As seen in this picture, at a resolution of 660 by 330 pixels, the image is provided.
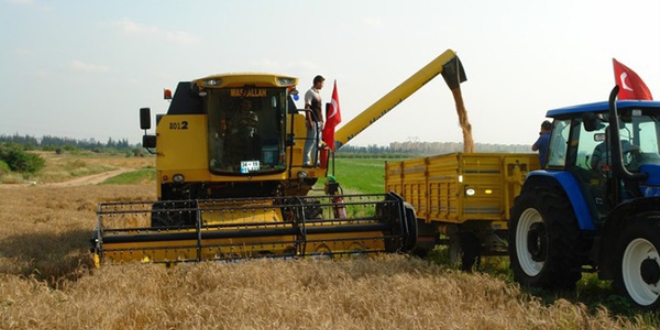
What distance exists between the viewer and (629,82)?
8703 mm

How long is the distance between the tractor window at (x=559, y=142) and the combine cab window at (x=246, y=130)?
13.5ft

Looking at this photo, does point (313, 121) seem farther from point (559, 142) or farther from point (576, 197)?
point (576, 197)

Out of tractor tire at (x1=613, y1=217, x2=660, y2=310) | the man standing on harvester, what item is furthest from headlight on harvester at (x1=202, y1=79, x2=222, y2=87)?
tractor tire at (x1=613, y1=217, x2=660, y2=310)

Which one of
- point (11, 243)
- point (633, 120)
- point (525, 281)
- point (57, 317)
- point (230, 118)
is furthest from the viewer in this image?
point (11, 243)

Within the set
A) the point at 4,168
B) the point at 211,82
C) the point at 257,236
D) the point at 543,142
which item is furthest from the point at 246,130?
the point at 4,168

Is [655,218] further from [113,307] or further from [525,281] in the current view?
[113,307]

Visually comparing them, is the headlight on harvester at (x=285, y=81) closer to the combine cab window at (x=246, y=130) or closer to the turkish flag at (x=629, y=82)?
the combine cab window at (x=246, y=130)

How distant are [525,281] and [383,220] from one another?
217 centimetres

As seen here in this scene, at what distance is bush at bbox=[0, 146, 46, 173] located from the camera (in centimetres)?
6750

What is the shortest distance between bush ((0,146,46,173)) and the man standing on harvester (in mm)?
61726

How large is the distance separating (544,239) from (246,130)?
15.9 ft

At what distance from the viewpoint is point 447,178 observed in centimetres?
988

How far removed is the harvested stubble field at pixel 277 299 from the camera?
515cm

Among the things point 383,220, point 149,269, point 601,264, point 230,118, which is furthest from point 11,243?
point 601,264
